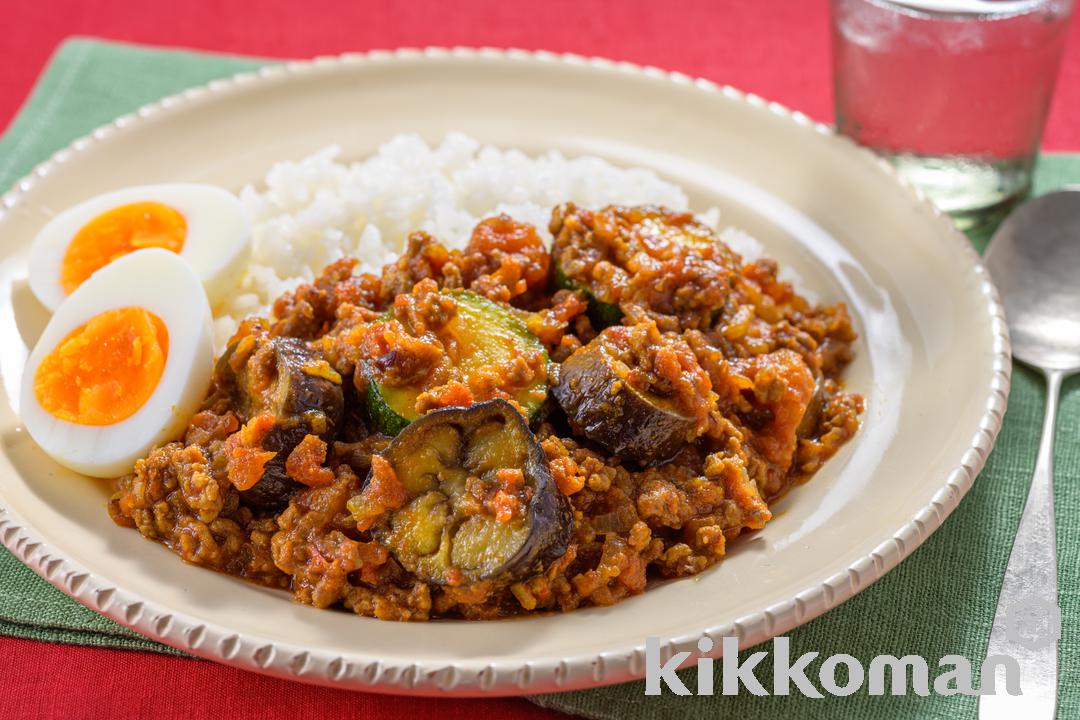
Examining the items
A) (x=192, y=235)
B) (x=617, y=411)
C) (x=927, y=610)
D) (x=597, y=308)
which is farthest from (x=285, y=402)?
(x=927, y=610)

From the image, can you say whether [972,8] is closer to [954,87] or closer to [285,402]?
[954,87]

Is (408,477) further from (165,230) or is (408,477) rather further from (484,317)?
(165,230)

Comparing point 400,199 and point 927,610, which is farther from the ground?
point 400,199

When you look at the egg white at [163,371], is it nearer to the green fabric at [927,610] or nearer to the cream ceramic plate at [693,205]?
the cream ceramic plate at [693,205]

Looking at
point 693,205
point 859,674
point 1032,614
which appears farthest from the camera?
point 693,205

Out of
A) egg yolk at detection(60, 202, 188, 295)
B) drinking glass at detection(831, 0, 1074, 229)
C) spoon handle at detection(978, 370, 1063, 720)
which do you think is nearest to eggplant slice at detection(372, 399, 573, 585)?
spoon handle at detection(978, 370, 1063, 720)

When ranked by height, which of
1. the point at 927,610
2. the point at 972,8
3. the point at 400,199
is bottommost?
the point at 927,610

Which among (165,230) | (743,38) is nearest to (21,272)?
(165,230)

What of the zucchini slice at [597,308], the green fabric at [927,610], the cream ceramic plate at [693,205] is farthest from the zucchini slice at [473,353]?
the green fabric at [927,610]
